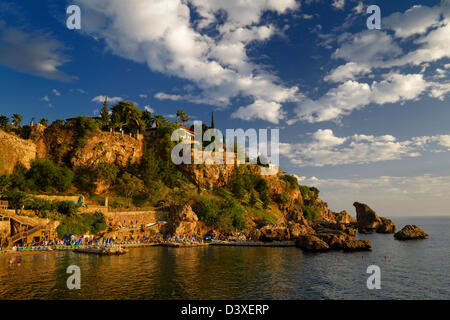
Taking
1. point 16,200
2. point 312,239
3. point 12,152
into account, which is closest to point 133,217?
point 16,200

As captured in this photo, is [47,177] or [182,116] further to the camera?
[182,116]

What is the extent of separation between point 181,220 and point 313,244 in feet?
111

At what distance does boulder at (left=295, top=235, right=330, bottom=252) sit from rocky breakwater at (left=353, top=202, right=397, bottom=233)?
76.8 metres

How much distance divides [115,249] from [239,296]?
33.6m

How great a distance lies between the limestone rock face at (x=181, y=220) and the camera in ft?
235

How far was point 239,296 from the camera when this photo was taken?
27688 mm

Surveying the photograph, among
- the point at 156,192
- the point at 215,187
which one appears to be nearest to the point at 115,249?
the point at 156,192

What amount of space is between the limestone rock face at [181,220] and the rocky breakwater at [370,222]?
91472 mm

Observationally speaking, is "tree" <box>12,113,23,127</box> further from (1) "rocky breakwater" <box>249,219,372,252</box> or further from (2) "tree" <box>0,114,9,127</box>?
(1) "rocky breakwater" <box>249,219,372,252</box>

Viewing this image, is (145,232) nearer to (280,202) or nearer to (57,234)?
(57,234)

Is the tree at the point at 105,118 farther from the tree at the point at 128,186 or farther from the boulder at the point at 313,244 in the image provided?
the boulder at the point at 313,244

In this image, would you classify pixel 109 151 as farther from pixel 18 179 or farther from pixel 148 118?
pixel 148 118

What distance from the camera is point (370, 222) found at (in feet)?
444

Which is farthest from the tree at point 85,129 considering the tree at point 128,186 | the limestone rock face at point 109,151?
the tree at point 128,186
